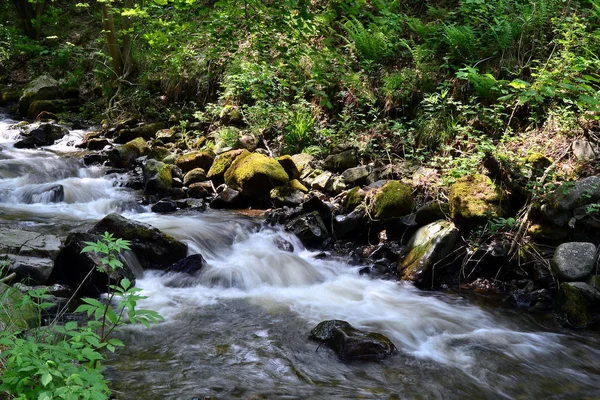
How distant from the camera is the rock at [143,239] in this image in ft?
19.3

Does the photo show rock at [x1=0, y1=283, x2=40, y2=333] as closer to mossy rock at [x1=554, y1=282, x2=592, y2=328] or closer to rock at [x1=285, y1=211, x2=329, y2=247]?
rock at [x1=285, y1=211, x2=329, y2=247]

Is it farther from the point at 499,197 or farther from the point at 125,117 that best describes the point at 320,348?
the point at 125,117

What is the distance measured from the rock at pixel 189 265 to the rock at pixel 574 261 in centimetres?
436

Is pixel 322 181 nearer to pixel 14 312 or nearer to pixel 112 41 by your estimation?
pixel 14 312

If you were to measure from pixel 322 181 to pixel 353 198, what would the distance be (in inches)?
37.1

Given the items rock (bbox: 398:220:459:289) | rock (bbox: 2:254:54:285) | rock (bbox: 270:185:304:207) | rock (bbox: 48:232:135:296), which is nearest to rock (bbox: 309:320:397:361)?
rock (bbox: 398:220:459:289)

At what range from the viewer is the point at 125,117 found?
1343 cm

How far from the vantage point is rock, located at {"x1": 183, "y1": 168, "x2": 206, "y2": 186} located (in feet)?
29.9

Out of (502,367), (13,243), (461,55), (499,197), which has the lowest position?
(502,367)

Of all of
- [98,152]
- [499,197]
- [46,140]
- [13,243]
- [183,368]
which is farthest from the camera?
[46,140]

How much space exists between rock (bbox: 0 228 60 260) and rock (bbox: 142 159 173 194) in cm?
351

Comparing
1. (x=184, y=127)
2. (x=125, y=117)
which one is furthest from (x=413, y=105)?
(x=125, y=117)

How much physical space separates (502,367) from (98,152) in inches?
391

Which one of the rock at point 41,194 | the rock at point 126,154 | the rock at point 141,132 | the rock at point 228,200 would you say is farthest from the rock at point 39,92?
the rock at point 228,200
